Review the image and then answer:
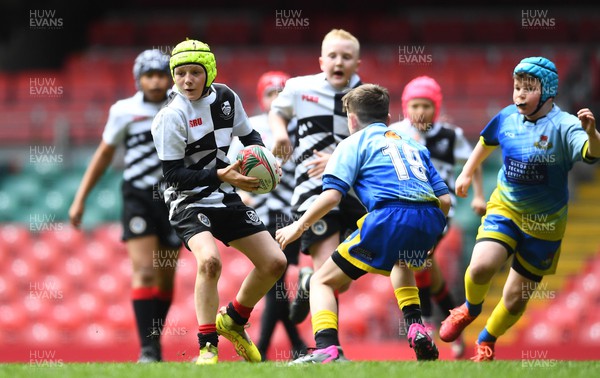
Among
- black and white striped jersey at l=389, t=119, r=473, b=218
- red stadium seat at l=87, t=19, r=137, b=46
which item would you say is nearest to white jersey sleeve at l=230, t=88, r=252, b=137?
black and white striped jersey at l=389, t=119, r=473, b=218

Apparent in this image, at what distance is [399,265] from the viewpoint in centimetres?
606

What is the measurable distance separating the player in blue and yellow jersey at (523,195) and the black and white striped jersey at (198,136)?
1.53 m

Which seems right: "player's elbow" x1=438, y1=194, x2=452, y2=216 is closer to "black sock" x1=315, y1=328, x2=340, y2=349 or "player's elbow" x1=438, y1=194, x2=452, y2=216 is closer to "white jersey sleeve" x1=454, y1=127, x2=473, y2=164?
"black sock" x1=315, y1=328, x2=340, y2=349

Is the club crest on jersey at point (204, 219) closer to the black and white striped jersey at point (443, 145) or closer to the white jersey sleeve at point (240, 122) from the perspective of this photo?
the white jersey sleeve at point (240, 122)

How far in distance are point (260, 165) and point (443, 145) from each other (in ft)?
8.20

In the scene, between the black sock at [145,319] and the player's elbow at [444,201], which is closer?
the player's elbow at [444,201]

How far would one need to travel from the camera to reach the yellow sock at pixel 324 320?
595cm

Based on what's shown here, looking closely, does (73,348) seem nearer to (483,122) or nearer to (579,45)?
(483,122)

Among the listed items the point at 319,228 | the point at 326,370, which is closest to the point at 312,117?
the point at 319,228

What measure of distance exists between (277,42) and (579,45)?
5.47 metres

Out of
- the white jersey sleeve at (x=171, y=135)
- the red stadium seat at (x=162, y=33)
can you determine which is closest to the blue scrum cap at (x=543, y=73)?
the white jersey sleeve at (x=171, y=135)

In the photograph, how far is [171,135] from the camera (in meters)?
6.06

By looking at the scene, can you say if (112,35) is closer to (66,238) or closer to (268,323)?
(66,238)

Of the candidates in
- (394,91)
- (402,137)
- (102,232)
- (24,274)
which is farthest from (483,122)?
(402,137)
